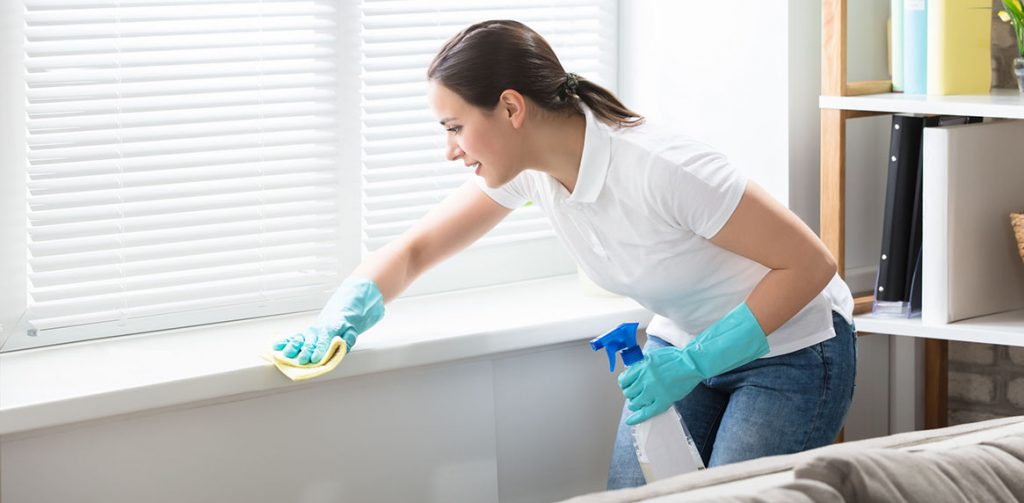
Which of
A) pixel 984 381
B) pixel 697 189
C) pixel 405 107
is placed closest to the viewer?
pixel 697 189

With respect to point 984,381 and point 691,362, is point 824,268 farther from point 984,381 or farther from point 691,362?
point 984,381

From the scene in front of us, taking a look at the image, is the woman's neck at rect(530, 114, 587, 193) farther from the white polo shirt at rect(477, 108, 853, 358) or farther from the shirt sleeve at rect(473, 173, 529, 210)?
the shirt sleeve at rect(473, 173, 529, 210)

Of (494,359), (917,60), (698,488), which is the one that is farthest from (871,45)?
(698,488)

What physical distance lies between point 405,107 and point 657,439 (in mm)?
891

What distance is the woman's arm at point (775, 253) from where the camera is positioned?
1.82 m

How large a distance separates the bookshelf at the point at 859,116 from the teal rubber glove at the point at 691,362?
17.2 inches

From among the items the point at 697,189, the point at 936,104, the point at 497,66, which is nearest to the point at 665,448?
the point at 697,189

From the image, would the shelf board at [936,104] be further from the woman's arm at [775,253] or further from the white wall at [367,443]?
the white wall at [367,443]

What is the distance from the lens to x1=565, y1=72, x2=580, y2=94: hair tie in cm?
192

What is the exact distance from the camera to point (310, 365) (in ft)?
6.38

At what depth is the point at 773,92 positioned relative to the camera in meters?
2.32

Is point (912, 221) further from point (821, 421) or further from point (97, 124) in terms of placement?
point (97, 124)

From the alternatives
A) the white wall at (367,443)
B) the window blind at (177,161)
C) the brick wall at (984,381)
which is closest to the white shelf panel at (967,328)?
the brick wall at (984,381)

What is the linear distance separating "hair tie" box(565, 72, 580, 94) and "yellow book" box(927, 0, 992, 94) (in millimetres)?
694
